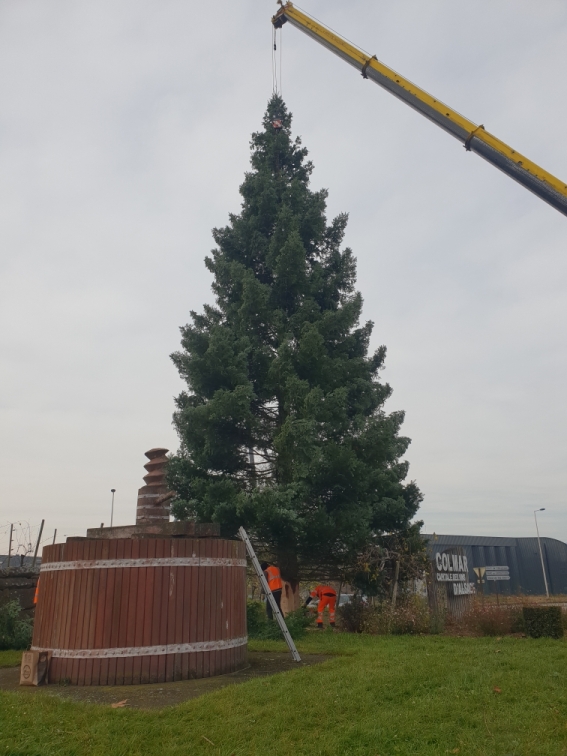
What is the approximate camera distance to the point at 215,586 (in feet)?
31.5

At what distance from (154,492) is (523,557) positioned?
42.9 m

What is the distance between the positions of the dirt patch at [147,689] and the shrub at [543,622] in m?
5.53

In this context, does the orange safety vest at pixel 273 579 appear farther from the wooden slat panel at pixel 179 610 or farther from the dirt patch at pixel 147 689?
the wooden slat panel at pixel 179 610

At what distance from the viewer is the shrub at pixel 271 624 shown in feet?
46.9

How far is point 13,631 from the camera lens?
12859 mm

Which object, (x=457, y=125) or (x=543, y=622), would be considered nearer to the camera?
(x=543, y=622)

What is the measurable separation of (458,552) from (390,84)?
14.2 m

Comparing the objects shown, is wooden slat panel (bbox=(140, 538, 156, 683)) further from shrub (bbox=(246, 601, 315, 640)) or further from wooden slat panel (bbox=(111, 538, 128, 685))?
shrub (bbox=(246, 601, 315, 640))

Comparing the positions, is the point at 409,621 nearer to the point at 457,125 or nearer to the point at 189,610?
the point at 189,610

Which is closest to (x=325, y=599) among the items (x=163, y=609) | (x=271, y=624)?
(x=271, y=624)

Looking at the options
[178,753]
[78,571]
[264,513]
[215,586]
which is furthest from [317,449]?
[178,753]

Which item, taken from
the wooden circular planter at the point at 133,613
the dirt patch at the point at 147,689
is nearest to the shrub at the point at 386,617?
the dirt patch at the point at 147,689

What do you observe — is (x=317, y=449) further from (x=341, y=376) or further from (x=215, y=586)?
(x=215, y=586)

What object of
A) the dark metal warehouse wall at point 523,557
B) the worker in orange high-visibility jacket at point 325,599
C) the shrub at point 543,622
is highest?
the dark metal warehouse wall at point 523,557
